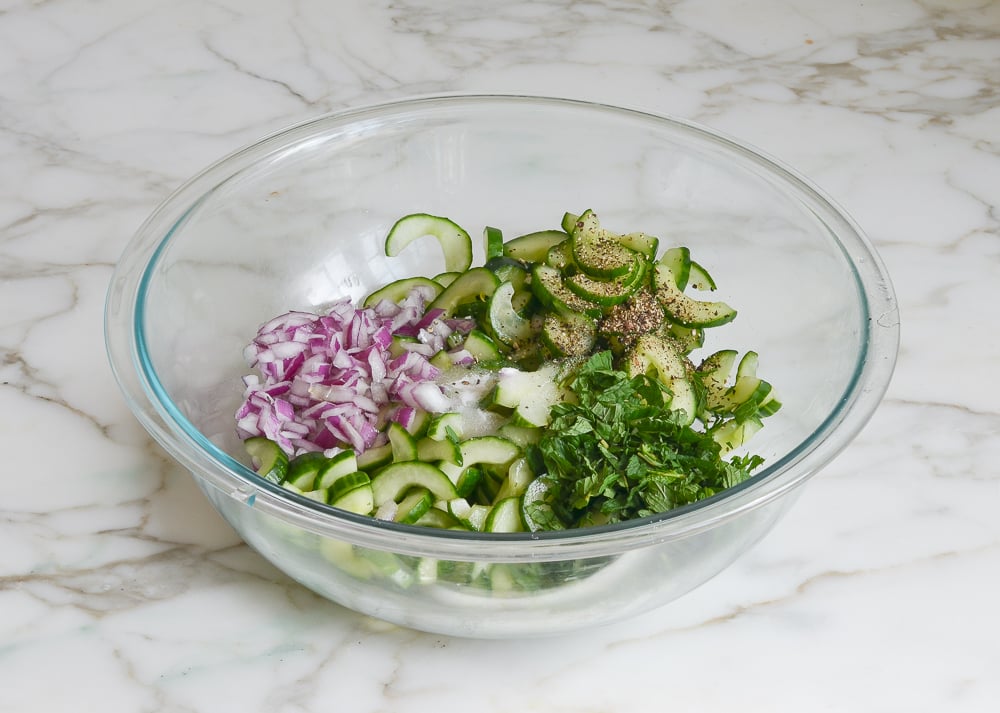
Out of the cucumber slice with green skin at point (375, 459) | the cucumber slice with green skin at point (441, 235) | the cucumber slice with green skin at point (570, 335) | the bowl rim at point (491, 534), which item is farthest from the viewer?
the cucumber slice with green skin at point (441, 235)

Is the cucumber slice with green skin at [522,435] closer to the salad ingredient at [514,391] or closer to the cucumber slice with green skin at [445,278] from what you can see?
the salad ingredient at [514,391]

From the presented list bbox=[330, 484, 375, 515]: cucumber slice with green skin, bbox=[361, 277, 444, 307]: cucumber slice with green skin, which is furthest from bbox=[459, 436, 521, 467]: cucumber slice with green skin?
bbox=[361, 277, 444, 307]: cucumber slice with green skin

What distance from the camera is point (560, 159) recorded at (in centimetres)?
172

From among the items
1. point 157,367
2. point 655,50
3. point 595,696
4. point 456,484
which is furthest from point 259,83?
point 595,696

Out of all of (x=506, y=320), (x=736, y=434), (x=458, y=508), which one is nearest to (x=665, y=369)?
(x=736, y=434)

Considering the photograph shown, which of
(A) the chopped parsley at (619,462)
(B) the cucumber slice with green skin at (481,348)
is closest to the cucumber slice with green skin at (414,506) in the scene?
(A) the chopped parsley at (619,462)

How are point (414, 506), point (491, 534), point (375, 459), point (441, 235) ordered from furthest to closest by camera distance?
point (441, 235) < point (375, 459) < point (414, 506) < point (491, 534)

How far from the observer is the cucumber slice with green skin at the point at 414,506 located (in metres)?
1.23

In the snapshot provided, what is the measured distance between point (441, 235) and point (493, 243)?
0.29ft

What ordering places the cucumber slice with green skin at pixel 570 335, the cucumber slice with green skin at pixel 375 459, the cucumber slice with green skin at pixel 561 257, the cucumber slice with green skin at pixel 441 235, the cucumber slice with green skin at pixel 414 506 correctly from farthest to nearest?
the cucumber slice with green skin at pixel 441 235, the cucumber slice with green skin at pixel 561 257, the cucumber slice with green skin at pixel 570 335, the cucumber slice with green skin at pixel 375 459, the cucumber slice with green skin at pixel 414 506

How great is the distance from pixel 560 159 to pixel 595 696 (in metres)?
0.80

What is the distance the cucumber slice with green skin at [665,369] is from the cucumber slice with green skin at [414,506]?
1.01 ft

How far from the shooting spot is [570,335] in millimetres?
1460

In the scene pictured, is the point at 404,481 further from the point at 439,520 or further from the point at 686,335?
the point at 686,335
